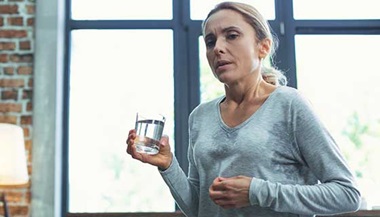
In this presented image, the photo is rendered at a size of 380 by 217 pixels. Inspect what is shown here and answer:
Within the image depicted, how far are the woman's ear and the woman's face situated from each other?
0.03 metres

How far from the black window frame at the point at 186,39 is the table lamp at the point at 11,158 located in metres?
0.59

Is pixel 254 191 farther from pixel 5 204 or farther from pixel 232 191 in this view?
pixel 5 204

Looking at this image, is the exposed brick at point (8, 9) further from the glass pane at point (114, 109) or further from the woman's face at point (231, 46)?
the woman's face at point (231, 46)

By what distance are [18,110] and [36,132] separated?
0.16 m

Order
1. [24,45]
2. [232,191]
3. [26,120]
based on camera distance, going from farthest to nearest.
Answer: [24,45], [26,120], [232,191]

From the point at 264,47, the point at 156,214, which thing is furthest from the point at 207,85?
the point at 264,47

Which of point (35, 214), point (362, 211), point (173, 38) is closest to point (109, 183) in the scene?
point (35, 214)

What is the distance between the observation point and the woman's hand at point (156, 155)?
1.29 metres

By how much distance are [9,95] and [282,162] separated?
228cm

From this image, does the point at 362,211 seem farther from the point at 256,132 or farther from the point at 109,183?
the point at 256,132

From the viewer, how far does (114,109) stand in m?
3.36

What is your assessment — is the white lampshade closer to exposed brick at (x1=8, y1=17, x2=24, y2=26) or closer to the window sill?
the window sill

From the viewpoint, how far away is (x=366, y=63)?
11.6 ft

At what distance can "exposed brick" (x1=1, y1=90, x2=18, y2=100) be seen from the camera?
3.11 m
